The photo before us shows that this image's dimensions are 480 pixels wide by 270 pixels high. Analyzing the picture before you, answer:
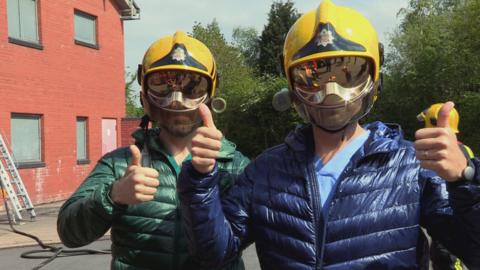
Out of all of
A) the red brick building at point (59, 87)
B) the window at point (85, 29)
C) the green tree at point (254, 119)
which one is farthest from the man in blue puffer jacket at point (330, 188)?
the green tree at point (254, 119)

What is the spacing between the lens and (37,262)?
25.8 feet

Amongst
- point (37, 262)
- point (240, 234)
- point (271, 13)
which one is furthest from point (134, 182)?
point (271, 13)

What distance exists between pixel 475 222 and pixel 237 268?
1104 millimetres

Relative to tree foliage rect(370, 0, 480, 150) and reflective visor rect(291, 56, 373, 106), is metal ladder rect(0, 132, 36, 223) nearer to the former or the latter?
reflective visor rect(291, 56, 373, 106)

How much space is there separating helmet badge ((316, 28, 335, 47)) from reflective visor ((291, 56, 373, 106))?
61 millimetres

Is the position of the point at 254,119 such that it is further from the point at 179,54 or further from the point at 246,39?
the point at 246,39

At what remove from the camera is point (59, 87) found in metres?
14.6

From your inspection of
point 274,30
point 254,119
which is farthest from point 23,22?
point 274,30

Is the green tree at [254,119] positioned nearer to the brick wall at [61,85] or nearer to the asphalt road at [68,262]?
the brick wall at [61,85]

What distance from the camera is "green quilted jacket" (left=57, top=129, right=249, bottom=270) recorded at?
2.27 m

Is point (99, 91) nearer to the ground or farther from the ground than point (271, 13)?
nearer to the ground

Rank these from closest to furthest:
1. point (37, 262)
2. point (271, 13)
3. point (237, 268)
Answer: point (237, 268)
point (37, 262)
point (271, 13)

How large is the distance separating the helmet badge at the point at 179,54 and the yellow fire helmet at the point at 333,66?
60cm

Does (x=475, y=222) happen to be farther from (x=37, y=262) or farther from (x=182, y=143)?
(x=37, y=262)
